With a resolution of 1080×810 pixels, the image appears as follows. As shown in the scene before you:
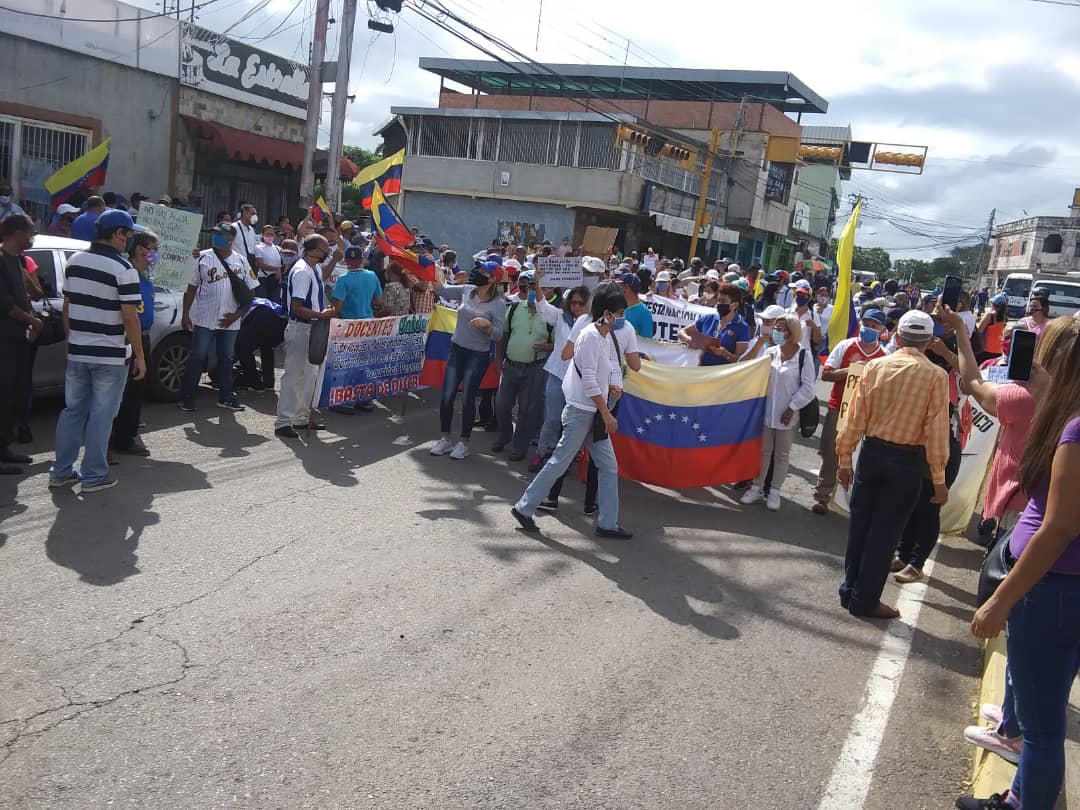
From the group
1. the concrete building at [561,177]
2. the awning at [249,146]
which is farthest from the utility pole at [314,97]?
the concrete building at [561,177]

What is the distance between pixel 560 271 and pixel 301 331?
2515mm

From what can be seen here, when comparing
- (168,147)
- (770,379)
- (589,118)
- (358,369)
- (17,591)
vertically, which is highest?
(589,118)

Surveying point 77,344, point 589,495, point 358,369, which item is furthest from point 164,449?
point 589,495

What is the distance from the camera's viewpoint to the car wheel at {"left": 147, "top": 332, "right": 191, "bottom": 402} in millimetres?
8922

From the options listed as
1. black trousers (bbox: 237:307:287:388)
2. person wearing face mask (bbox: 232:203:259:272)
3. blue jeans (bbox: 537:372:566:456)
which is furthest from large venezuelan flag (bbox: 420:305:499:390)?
person wearing face mask (bbox: 232:203:259:272)

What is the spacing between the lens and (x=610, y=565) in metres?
6.02

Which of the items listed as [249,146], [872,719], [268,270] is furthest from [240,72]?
[872,719]

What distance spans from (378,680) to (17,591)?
2067 mm

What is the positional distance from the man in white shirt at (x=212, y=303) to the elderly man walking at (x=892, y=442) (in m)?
6.12

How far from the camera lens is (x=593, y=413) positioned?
6336 millimetres

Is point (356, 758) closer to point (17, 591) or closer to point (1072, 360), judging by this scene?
point (17, 591)

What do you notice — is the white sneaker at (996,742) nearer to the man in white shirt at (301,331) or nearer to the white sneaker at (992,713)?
the white sneaker at (992,713)

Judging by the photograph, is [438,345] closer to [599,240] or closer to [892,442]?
[892,442]

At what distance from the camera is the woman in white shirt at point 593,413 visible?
6273 mm
